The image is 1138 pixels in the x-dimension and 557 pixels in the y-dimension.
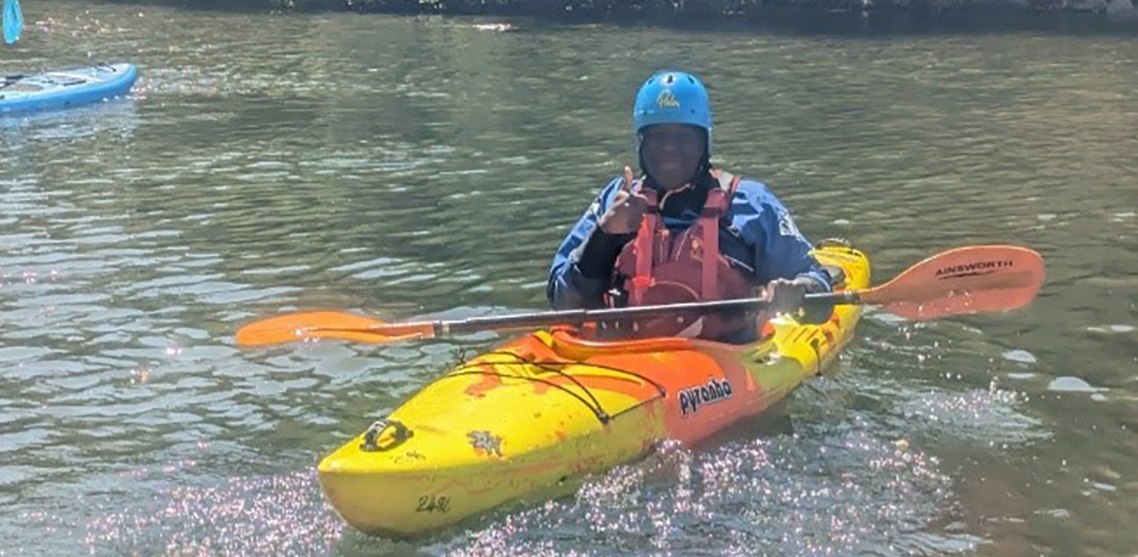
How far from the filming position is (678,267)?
6246 millimetres

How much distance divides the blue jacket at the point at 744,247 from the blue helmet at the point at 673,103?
37 centimetres

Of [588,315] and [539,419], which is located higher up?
[588,315]

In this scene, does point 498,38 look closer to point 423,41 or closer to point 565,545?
point 423,41

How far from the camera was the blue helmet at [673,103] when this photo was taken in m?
6.08

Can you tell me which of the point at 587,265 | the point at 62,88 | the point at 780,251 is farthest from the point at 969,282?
the point at 62,88

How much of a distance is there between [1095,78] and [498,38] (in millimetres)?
13451

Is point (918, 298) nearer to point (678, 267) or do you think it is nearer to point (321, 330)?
point (678, 267)

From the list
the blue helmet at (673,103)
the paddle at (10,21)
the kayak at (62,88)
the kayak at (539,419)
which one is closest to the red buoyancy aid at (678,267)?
the kayak at (539,419)

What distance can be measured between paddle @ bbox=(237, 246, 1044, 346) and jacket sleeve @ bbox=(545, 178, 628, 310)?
22 centimetres

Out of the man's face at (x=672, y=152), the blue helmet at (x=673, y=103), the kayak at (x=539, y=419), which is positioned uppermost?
the blue helmet at (x=673, y=103)

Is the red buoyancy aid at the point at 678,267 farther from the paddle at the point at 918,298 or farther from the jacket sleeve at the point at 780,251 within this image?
the paddle at the point at 918,298

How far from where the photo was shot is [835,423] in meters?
6.35

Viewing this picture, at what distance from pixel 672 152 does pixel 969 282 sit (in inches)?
62.6

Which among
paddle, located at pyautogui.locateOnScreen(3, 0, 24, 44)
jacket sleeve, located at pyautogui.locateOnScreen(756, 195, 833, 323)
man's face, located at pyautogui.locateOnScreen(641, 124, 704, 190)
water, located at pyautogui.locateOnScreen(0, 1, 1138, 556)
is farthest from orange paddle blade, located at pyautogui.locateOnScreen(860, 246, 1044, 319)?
paddle, located at pyautogui.locateOnScreen(3, 0, 24, 44)
